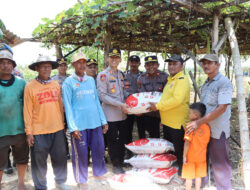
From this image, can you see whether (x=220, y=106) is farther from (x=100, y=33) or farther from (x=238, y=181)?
(x=100, y=33)

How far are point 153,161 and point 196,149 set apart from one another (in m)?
0.79

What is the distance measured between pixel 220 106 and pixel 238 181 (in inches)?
55.0

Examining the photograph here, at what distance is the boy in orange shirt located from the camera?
2.72 metres

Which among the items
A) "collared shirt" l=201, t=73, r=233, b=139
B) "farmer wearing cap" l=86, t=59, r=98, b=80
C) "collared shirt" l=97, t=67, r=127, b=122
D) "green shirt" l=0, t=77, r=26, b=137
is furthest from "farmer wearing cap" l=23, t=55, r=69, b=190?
"collared shirt" l=201, t=73, r=233, b=139

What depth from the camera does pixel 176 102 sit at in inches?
116

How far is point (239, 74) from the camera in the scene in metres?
3.16

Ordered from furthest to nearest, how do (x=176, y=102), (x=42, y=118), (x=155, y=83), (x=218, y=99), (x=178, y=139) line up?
(x=155, y=83)
(x=178, y=139)
(x=176, y=102)
(x=42, y=118)
(x=218, y=99)

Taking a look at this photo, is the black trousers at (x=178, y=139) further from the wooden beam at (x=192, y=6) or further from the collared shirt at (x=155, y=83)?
the wooden beam at (x=192, y=6)

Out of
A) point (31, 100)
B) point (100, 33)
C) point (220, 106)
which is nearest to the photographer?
point (220, 106)

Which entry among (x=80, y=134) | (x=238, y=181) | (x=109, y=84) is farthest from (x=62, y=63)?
(x=238, y=181)

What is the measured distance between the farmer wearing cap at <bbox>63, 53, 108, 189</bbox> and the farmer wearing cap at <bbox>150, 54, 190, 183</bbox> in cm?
90

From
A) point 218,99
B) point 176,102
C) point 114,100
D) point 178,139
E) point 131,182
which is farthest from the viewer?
point 114,100

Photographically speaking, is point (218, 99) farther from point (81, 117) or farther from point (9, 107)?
point (9, 107)

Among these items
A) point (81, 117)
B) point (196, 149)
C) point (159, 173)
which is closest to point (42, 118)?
point (81, 117)
